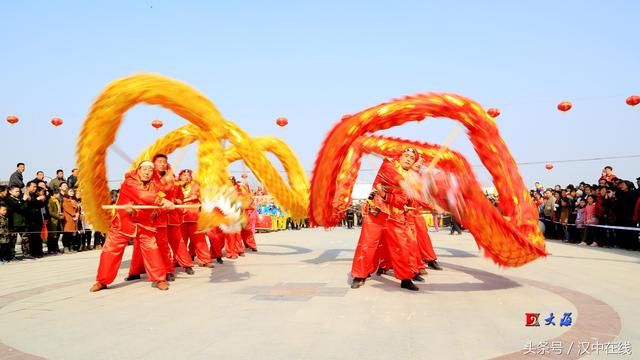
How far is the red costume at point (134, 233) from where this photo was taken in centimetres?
550

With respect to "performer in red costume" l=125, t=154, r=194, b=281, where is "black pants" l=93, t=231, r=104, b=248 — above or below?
below

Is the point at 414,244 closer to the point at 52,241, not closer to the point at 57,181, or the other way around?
the point at 52,241

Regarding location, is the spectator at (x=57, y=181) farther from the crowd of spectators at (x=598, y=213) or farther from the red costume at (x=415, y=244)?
the crowd of spectators at (x=598, y=213)

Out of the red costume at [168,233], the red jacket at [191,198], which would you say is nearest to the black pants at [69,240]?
the red jacket at [191,198]

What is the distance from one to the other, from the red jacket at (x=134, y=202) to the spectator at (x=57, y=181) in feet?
21.9

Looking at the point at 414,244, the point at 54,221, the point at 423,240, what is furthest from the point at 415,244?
the point at 54,221

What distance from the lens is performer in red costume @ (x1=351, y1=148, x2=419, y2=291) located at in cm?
542

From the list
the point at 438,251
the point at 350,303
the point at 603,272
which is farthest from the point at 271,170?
the point at 438,251

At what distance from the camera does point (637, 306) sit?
175 inches

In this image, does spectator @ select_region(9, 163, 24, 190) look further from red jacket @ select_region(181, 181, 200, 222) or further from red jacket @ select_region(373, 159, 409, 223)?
red jacket @ select_region(373, 159, 409, 223)

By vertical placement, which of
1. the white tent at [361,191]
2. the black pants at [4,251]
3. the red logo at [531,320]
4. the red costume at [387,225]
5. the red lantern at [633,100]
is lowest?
the black pants at [4,251]

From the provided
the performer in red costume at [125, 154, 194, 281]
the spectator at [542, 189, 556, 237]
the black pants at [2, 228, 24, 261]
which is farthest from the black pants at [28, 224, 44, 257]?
the spectator at [542, 189, 556, 237]

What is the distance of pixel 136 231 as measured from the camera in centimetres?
567

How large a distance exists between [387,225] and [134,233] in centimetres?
290
